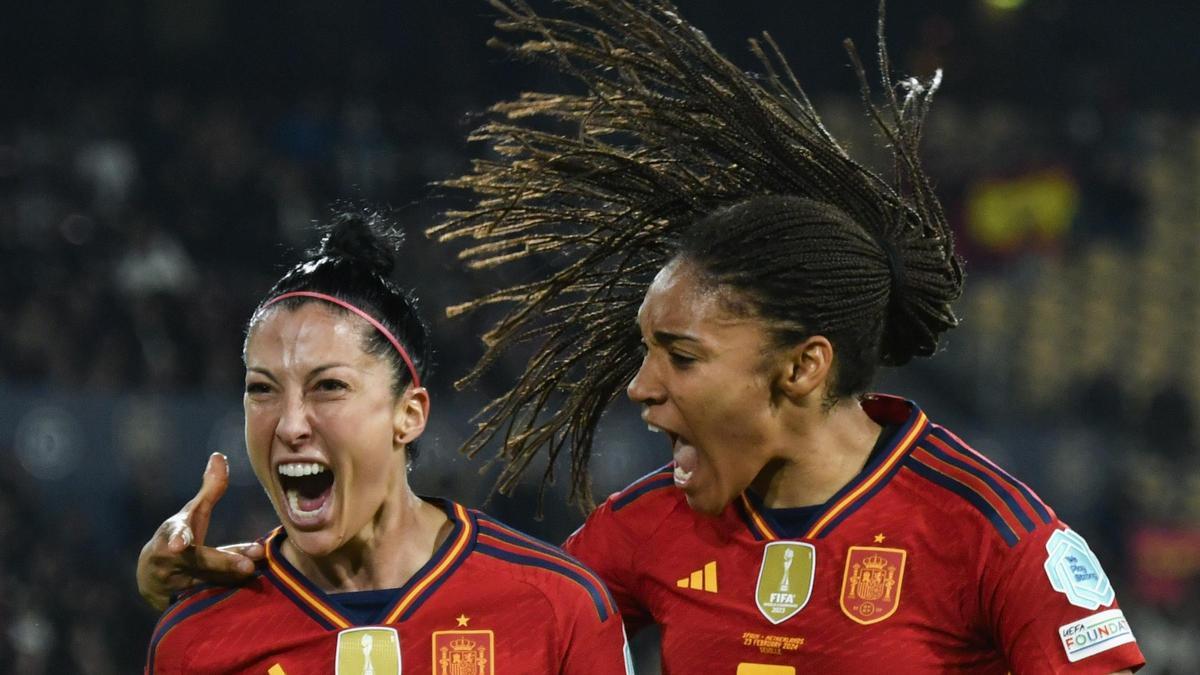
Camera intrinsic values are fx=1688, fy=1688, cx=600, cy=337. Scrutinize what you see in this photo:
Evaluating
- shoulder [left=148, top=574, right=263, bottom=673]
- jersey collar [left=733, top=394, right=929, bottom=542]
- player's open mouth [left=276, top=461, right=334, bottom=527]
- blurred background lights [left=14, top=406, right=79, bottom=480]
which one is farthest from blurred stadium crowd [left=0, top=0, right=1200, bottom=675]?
jersey collar [left=733, top=394, right=929, bottom=542]

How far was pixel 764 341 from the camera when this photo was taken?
9.34 ft

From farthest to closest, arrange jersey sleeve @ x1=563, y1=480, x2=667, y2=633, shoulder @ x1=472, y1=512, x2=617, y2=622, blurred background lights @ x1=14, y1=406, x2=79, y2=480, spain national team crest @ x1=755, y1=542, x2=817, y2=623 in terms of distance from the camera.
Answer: blurred background lights @ x1=14, y1=406, x2=79, y2=480 → jersey sleeve @ x1=563, y1=480, x2=667, y2=633 → spain national team crest @ x1=755, y1=542, x2=817, y2=623 → shoulder @ x1=472, y1=512, x2=617, y2=622

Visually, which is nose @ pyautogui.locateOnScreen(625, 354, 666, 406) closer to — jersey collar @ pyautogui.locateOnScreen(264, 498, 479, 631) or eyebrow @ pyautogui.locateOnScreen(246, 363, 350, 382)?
jersey collar @ pyautogui.locateOnScreen(264, 498, 479, 631)

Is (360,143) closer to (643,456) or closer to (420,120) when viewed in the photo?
(420,120)

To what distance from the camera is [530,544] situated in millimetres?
2877

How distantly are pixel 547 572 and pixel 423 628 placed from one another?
0.74 feet

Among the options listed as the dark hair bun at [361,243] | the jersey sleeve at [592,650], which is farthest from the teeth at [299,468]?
the jersey sleeve at [592,650]

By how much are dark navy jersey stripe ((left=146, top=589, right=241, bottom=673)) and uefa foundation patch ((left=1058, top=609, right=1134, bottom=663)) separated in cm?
137

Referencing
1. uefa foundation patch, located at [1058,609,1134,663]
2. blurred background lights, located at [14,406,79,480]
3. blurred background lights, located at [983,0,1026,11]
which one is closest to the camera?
uefa foundation patch, located at [1058,609,1134,663]

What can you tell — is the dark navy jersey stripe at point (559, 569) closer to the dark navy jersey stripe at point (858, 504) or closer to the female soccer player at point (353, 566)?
the female soccer player at point (353, 566)

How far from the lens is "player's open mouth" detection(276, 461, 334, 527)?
2.75 m

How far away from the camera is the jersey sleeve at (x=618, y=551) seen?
316 cm

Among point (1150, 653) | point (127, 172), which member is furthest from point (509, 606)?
point (127, 172)

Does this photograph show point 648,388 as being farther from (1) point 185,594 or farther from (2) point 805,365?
(1) point 185,594
